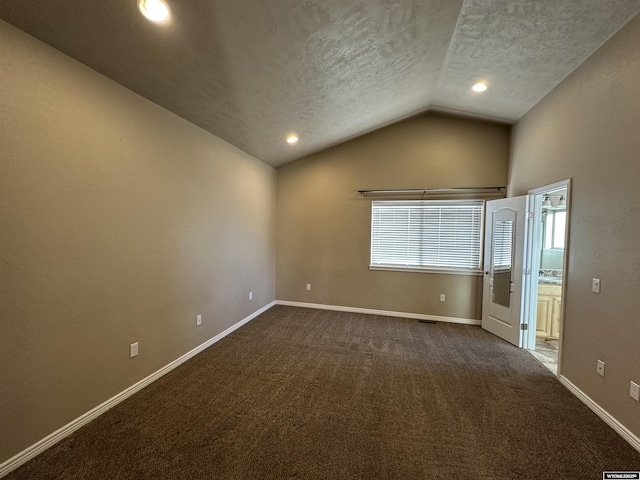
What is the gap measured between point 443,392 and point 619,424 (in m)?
1.17

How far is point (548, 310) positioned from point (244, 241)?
451 centimetres

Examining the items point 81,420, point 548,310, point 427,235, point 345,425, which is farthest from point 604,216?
point 81,420

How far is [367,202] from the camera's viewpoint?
451cm

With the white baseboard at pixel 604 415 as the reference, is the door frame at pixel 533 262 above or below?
above

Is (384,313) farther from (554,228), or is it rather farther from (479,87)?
(479,87)

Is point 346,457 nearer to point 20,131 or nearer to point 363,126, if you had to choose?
point 20,131

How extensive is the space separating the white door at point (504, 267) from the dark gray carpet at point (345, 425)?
0.55 metres

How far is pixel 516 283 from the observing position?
3.35 metres

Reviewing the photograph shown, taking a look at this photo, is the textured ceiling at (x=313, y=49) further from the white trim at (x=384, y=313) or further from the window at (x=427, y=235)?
the white trim at (x=384, y=313)

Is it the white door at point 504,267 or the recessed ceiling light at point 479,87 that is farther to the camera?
the white door at point 504,267

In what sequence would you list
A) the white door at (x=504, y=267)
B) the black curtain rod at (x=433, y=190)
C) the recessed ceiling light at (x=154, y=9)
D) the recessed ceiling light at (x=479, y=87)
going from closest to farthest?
the recessed ceiling light at (x=154, y=9)
the recessed ceiling light at (x=479, y=87)
the white door at (x=504, y=267)
the black curtain rod at (x=433, y=190)

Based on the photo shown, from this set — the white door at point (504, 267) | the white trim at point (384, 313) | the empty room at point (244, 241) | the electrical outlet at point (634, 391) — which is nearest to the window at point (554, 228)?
the empty room at point (244, 241)

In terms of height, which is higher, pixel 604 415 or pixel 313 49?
pixel 313 49

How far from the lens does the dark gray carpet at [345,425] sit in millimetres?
1586
